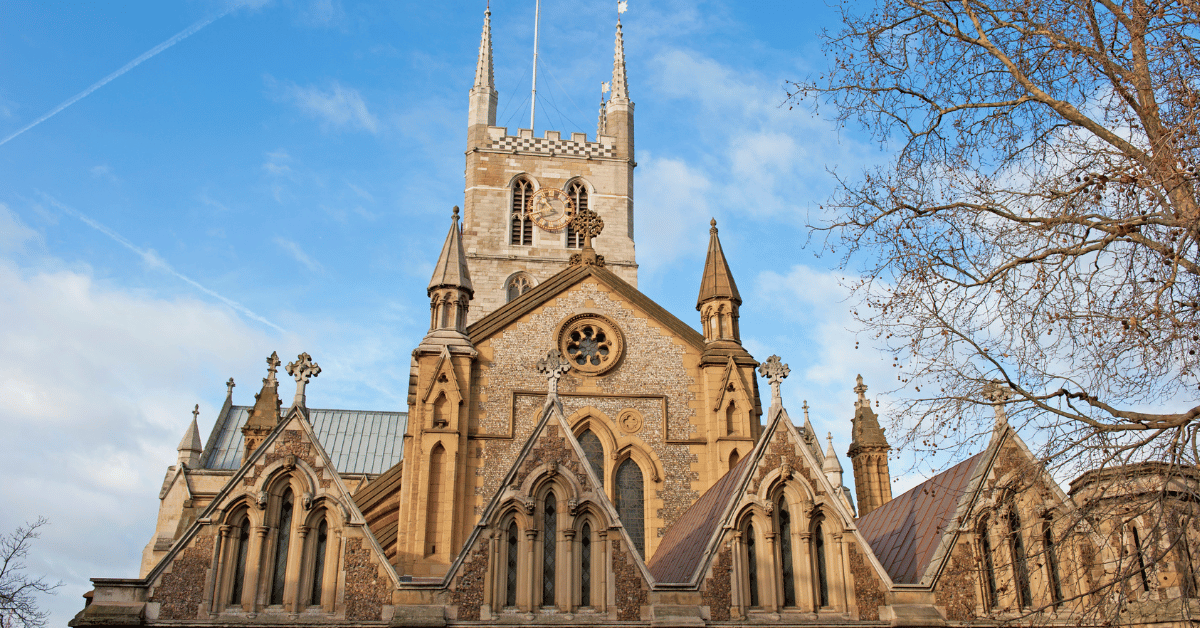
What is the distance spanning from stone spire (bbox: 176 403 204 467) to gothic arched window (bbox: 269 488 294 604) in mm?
29543

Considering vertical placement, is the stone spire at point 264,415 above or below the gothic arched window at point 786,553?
above

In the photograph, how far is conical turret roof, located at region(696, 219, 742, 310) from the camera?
22.2 m

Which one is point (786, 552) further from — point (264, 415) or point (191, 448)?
point (191, 448)

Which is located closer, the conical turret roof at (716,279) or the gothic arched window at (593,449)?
the gothic arched window at (593,449)

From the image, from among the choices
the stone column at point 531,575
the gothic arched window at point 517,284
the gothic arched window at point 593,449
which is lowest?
the stone column at point 531,575

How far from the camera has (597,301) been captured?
21.9 meters

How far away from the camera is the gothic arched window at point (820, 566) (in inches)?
559

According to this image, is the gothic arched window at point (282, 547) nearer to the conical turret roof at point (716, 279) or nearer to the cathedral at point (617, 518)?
the cathedral at point (617, 518)

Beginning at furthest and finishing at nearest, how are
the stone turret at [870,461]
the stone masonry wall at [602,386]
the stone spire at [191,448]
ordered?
1. the stone spire at [191,448]
2. the stone turret at [870,461]
3. the stone masonry wall at [602,386]

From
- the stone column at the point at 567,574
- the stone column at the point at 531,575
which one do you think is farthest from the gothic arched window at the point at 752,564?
the stone column at the point at 531,575

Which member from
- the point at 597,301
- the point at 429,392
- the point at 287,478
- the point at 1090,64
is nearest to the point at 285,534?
the point at 287,478

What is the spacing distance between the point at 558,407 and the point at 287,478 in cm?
413

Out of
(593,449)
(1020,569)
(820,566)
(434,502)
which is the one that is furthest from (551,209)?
(1020,569)

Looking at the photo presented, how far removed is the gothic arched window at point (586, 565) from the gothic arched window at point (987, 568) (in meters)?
5.67
